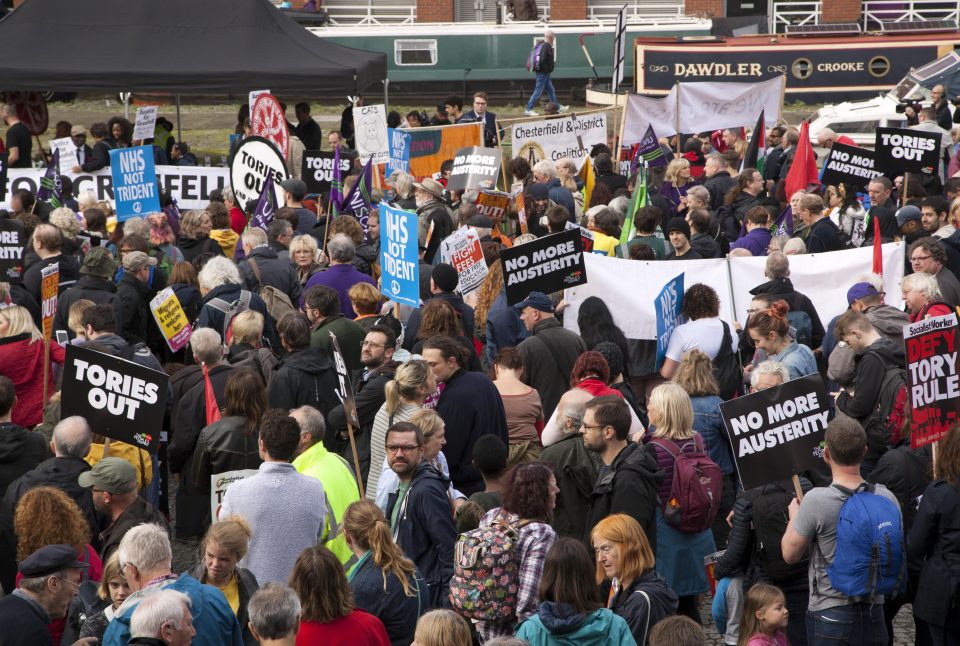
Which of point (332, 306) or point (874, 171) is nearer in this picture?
point (332, 306)

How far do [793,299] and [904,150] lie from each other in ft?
14.8

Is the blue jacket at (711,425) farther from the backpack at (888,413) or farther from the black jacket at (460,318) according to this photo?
the black jacket at (460,318)

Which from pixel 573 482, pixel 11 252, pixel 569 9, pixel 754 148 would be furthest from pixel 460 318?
pixel 569 9

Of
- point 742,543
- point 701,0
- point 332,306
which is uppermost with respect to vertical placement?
point 701,0

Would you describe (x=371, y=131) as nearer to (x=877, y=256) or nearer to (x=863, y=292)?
(x=877, y=256)

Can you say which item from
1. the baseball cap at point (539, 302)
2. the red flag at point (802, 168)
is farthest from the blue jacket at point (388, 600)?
the red flag at point (802, 168)

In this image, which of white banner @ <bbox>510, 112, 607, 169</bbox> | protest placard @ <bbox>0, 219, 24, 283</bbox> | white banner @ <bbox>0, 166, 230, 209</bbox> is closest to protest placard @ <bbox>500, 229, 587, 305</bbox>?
protest placard @ <bbox>0, 219, 24, 283</bbox>

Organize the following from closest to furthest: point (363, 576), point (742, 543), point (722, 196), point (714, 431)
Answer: point (363, 576), point (742, 543), point (714, 431), point (722, 196)

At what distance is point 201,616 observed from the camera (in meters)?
4.86

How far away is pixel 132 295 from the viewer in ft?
31.0

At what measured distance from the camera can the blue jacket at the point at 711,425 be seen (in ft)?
23.3

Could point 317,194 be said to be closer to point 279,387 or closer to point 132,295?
point 132,295

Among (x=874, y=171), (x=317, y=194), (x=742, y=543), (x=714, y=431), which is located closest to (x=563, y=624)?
(x=742, y=543)

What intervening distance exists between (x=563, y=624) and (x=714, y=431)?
2697 mm
